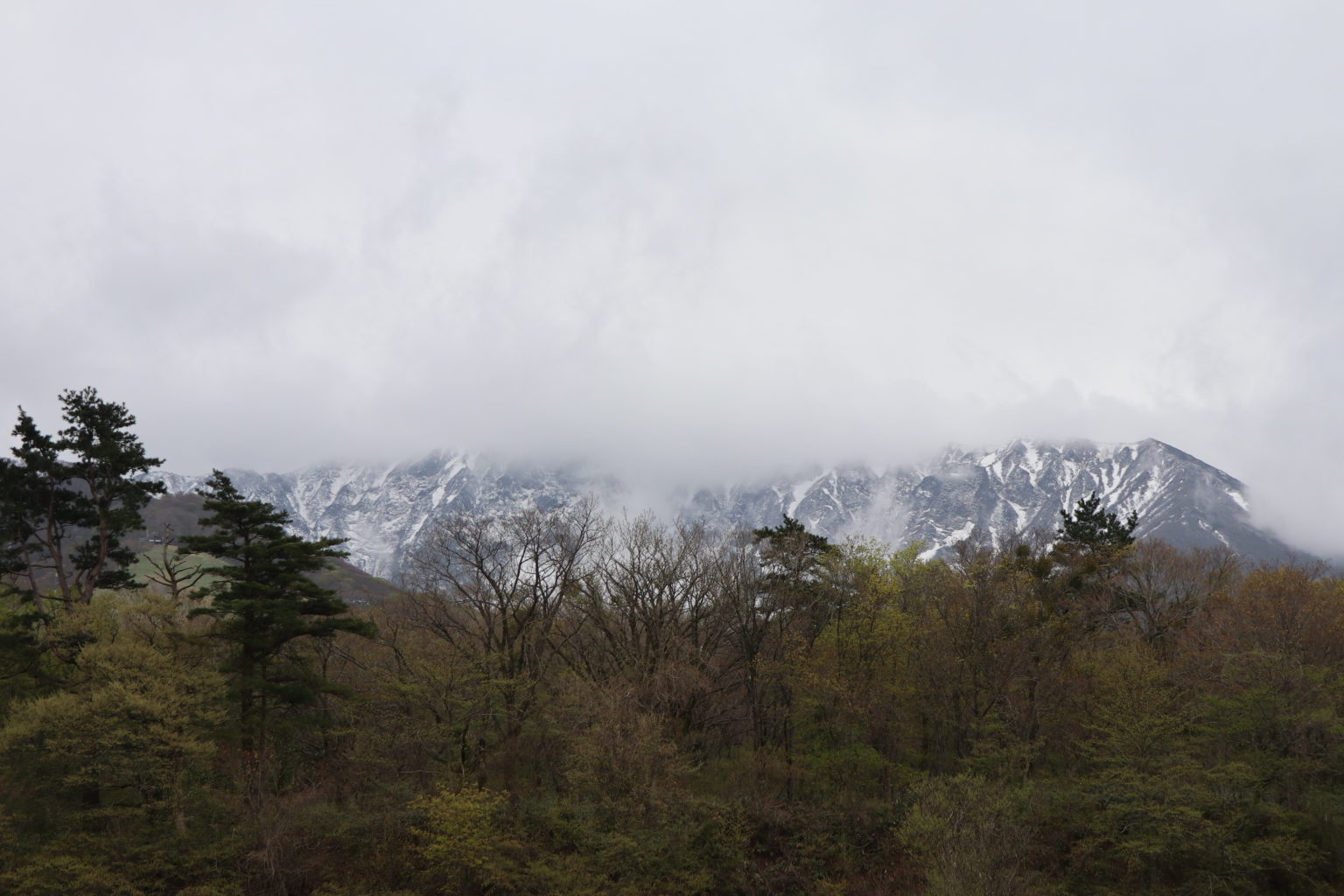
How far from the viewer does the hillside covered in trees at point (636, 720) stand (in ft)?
104

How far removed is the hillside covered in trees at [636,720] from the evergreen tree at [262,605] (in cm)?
19

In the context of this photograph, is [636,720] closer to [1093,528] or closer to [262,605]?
[262,605]

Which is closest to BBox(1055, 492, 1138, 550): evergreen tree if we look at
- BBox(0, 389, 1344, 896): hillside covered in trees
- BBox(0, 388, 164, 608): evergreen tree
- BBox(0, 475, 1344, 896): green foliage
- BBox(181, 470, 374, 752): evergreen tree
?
BBox(0, 389, 1344, 896): hillside covered in trees

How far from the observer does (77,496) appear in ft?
128

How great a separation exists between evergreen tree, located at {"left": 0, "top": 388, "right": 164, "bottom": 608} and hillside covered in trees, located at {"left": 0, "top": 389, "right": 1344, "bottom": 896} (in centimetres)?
16

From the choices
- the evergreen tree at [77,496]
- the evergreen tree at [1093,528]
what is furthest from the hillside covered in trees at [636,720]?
the evergreen tree at [1093,528]

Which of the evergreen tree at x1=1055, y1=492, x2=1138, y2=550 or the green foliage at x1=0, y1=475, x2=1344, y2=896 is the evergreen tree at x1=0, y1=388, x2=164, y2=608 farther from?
the evergreen tree at x1=1055, y1=492, x2=1138, y2=550

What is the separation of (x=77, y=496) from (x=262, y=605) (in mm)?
13887

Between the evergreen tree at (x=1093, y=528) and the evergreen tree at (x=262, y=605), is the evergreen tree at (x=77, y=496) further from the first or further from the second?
the evergreen tree at (x=1093, y=528)

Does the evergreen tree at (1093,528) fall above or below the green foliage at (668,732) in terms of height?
above

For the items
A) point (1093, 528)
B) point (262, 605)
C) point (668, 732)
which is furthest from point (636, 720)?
point (1093, 528)

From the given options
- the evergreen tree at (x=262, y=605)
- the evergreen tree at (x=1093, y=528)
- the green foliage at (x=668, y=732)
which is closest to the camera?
the green foliage at (x=668, y=732)

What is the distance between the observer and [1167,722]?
32688mm

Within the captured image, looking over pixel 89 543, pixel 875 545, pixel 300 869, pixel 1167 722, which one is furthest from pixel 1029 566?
pixel 89 543
